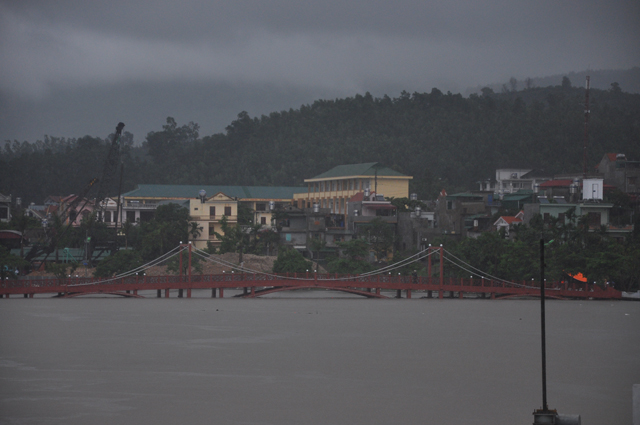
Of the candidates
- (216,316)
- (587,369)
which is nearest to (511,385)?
(587,369)

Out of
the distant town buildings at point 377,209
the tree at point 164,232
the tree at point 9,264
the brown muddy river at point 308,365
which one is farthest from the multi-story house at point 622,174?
the tree at point 9,264

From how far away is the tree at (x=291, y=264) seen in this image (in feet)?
226

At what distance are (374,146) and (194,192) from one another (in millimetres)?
40990

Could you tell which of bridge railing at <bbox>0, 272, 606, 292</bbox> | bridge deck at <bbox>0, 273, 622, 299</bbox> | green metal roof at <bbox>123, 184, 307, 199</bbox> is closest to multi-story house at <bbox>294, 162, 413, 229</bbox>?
green metal roof at <bbox>123, 184, 307, 199</bbox>

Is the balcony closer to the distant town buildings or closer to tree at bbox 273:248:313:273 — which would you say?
the distant town buildings

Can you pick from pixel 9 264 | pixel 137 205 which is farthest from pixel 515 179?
pixel 9 264

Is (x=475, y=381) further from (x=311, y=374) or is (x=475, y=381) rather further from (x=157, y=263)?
(x=157, y=263)

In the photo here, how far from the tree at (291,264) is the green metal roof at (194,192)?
2899 cm

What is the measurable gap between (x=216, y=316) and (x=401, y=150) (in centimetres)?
8509

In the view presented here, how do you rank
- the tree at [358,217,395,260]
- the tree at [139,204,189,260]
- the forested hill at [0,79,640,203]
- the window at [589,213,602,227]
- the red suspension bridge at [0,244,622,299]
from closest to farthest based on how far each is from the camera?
the red suspension bridge at [0,244,622,299] < the window at [589,213,602,227] < the tree at [139,204,189,260] < the tree at [358,217,395,260] < the forested hill at [0,79,640,203]

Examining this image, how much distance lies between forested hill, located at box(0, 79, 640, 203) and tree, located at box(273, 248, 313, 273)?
34464 mm

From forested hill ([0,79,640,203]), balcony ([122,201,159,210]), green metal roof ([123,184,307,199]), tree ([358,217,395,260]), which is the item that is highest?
forested hill ([0,79,640,203])

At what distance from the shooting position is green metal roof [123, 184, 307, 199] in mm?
97625

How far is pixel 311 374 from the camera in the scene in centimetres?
3066
